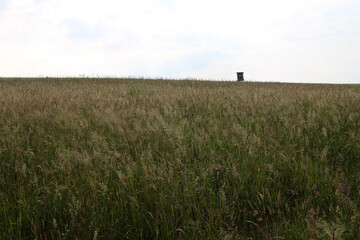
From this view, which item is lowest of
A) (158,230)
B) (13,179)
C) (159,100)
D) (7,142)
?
A: (158,230)

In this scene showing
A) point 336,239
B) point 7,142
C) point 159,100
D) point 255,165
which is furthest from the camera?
point 159,100

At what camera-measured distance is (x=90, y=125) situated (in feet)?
14.0

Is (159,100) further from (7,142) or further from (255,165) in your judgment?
(255,165)

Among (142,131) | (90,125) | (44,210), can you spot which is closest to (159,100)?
(90,125)

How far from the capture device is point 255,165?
278 centimetres

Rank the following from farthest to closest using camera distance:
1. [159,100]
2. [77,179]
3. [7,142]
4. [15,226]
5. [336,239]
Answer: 1. [159,100]
2. [7,142]
3. [77,179]
4. [15,226]
5. [336,239]

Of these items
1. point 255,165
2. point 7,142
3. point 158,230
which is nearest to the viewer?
point 158,230

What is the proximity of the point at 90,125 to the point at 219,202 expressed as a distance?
109 inches

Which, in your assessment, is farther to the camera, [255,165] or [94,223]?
[255,165]

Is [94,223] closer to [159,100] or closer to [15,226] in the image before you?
[15,226]

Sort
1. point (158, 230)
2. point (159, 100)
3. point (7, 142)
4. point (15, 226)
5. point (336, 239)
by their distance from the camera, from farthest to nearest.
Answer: point (159, 100), point (7, 142), point (15, 226), point (158, 230), point (336, 239)

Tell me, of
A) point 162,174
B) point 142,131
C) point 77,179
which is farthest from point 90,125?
point 162,174

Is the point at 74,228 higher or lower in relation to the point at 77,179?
lower

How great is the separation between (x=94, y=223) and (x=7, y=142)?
93.5 inches
